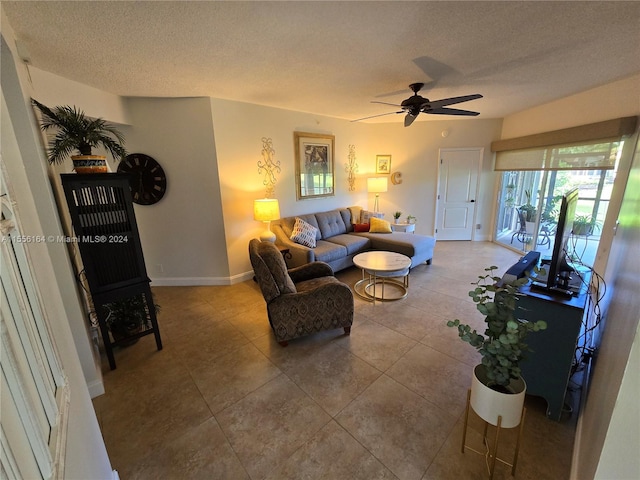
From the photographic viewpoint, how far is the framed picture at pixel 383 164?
5734mm

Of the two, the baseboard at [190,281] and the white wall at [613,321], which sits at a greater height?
the white wall at [613,321]

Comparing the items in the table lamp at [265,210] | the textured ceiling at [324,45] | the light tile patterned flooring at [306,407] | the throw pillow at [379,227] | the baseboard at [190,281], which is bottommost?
the light tile patterned flooring at [306,407]

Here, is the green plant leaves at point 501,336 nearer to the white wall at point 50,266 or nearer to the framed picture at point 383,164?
the white wall at point 50,266

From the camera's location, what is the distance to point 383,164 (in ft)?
18.9

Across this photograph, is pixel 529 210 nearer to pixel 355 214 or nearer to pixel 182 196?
pixel 355 214

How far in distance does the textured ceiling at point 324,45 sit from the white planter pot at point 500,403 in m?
2.19

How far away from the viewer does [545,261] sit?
228cm

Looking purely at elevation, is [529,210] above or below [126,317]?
above

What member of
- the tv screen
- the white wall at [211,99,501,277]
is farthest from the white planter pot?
the white wall at [211,99,501,277]

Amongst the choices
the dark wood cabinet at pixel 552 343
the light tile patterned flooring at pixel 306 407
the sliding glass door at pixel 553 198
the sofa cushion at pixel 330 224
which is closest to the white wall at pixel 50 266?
the light tile patterned flooring at pixel 306 407

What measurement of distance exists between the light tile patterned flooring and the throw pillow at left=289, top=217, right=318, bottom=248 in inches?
54.3

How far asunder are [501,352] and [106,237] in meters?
2.68

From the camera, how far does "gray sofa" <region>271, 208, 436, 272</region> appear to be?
379cm

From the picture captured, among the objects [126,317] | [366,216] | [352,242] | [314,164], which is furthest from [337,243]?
[126,317]
